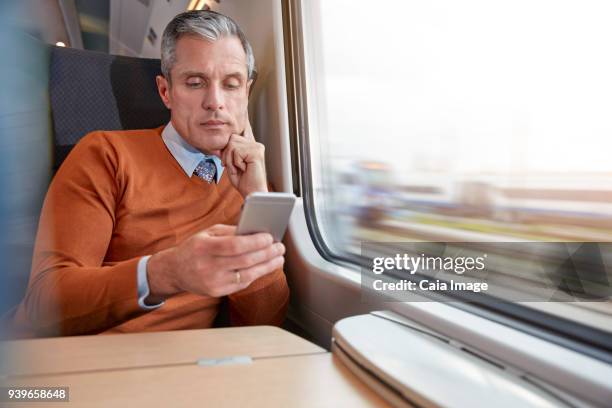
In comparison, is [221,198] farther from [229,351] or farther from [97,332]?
[229,351]

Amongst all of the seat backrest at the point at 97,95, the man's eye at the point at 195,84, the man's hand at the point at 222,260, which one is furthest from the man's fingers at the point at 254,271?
the seat backrest at the point at 97,95

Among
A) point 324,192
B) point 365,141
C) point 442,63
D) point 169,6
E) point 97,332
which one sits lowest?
point 97,332

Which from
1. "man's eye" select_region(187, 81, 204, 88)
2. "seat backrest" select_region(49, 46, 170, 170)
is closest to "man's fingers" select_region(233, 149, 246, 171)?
"man's eye" select_region(187, 81, 204, 88)

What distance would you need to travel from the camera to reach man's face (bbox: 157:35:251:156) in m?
1.59

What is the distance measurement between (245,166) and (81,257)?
555 mm

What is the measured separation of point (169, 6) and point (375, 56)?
7.78 ft

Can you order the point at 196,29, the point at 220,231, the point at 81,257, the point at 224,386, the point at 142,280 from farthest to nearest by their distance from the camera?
the point at 196,29
the point at 81,257
the point at 142,280
the point at 220,231
the point at 224,386

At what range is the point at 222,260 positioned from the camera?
98 cm

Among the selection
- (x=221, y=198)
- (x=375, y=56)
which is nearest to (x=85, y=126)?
(x=221, y=198)

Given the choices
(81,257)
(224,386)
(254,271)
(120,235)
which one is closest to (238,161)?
(120,235)

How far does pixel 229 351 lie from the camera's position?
3.19 feet

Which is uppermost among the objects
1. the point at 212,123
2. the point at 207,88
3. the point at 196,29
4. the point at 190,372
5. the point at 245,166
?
the point at 196,29

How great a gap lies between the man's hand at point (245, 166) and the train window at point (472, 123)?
0.32 m

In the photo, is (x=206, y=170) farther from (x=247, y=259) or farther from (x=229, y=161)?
(x=247, y=259)
